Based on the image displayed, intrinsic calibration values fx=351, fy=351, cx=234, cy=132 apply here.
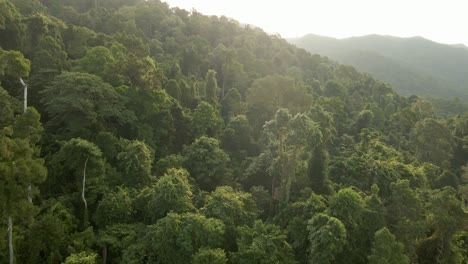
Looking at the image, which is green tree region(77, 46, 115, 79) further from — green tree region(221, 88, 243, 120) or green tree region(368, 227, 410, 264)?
green tree region(368, 227, 410, 264)

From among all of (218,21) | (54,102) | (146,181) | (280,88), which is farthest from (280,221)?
(218,21)

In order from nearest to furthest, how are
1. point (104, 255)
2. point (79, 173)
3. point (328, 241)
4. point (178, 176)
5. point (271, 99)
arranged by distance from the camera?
point (328, 241) → point (104, 255) → point (79, 173) → point (178, 176) → point (271, 99)

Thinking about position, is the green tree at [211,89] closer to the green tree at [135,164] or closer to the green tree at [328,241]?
the green tree at [135,164]

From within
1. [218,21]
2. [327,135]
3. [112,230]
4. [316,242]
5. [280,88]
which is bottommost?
[112,230]

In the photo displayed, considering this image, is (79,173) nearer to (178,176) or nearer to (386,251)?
(178,176)

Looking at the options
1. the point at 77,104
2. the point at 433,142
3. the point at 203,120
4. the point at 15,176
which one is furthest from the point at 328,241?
the point at 433,142

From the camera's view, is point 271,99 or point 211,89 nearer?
point 271,99

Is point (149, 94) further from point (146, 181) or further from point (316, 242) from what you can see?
point (316, 242)
